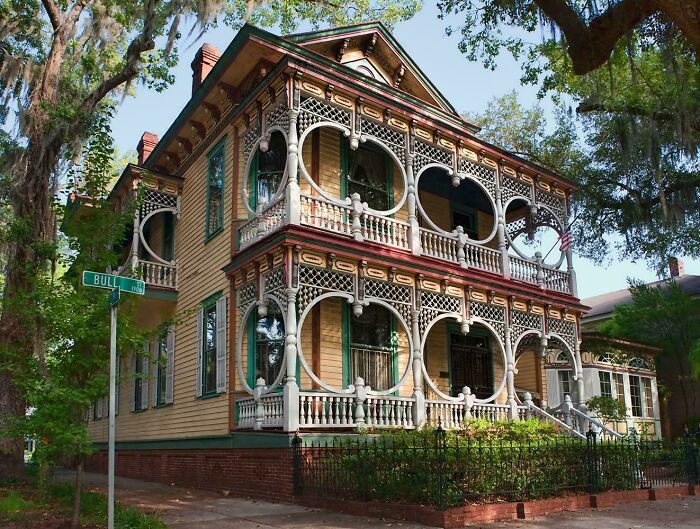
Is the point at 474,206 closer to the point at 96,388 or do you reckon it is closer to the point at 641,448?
the point at 641,448

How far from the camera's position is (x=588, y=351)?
23.3m

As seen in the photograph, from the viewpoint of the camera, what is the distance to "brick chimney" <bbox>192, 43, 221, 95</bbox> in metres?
19.4

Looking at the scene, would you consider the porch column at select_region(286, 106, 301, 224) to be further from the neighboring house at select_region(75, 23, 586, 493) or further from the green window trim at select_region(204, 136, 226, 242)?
the green window trim at select_region(204, 136, 226, 242)

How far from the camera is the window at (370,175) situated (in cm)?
1602

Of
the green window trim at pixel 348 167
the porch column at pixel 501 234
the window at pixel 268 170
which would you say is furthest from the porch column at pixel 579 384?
the window at pixel 268 170

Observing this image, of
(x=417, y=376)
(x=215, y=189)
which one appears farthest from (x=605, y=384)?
(x=215, y=189)

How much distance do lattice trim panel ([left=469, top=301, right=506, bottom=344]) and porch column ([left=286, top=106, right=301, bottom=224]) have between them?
5.33 metres

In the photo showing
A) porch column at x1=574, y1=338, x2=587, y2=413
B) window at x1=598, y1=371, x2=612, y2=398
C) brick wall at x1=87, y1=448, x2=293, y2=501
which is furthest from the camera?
window at x1=598, y1=371, x2=612, y2=398

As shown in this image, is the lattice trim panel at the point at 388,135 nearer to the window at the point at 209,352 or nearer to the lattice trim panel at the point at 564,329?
the window at the point at 209,352

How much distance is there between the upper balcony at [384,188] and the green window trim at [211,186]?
109 cm

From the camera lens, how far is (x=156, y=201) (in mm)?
18594

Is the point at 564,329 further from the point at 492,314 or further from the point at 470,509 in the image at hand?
the point at 470,509

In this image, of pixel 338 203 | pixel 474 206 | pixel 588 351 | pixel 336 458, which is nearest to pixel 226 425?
pixel 336 458

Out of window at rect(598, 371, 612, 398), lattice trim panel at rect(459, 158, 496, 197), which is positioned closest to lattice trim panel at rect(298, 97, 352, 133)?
lattice trim panel at rect(459, 158, 496, 197)
